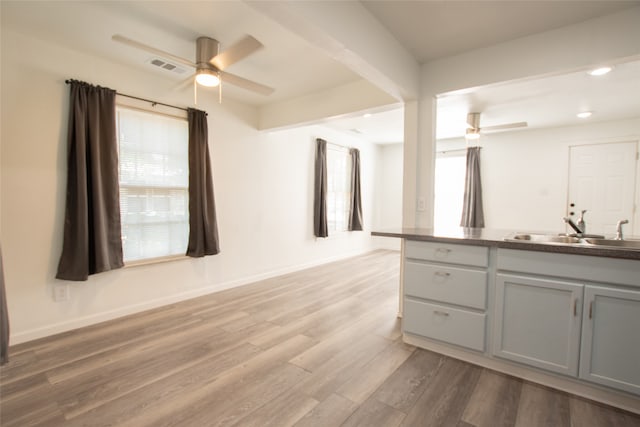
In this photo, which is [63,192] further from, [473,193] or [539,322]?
[473,193]

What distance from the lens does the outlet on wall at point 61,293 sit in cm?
258

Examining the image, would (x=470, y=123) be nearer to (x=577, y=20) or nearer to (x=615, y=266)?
(x=577, y=20)

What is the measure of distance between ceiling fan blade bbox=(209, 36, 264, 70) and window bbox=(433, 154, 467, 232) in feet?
16.6

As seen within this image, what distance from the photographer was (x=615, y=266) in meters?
1.61

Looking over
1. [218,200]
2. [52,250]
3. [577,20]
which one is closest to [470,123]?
[577,20]

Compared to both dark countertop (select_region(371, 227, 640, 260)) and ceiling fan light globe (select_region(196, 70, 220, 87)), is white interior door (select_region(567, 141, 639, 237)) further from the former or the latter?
ceiling fan light globe (select_region(196, 70, 220, 87))

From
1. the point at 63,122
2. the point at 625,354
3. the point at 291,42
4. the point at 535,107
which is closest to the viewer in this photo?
the point at 625,354

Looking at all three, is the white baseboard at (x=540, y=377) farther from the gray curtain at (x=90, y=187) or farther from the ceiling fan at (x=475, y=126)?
the ceiling fan at (x=475, y=126)

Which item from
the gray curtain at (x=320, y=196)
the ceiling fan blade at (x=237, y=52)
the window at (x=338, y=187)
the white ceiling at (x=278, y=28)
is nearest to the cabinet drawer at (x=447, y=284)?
the white ceiling at (x=278, y=28)

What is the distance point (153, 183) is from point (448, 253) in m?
2.98

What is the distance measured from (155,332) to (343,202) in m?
4.18

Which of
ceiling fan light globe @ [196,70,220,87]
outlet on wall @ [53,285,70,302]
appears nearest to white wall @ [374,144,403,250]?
ceiling fan light globe @ [196,70,220,87]

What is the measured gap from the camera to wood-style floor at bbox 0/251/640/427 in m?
1.60

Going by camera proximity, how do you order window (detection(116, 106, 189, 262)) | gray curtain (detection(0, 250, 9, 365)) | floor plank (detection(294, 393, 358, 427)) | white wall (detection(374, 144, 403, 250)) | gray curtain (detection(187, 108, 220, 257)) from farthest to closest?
white wall (detection(374, 144, 403, 250)) < gray curtain (detection(187, 108, 220, 257)) < window (detection(116, 106, 189, 262)) < floor plank (detection(294, 393, 358, 427)) < gray curtain (detection(0, 250, 9, 365))
